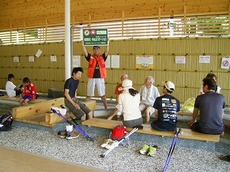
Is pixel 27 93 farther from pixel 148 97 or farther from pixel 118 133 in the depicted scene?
pixel 118 133

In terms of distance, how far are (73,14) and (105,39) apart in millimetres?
4720

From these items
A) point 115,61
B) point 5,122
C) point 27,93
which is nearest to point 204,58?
point 115,61

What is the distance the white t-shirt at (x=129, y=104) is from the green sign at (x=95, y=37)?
261 centimetres

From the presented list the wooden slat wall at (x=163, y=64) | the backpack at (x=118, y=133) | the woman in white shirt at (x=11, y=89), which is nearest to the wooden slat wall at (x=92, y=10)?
the wooden slat wall at (x=163, y=64)

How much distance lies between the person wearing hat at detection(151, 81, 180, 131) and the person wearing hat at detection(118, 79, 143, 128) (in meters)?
0.46

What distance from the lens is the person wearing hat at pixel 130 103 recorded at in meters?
4.80

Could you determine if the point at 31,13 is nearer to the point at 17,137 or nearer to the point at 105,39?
the point at 105,39

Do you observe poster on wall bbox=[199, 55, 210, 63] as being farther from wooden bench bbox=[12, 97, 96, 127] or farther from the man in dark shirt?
the man in dark shirt

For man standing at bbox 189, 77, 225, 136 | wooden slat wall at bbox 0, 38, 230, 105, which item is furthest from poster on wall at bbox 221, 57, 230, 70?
man standing at bbox 189, 77, 225, 136

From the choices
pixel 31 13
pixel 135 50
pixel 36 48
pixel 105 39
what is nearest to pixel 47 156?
pixel 105 39

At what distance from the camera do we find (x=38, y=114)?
6.53m

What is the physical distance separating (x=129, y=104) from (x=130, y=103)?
3 centimetres

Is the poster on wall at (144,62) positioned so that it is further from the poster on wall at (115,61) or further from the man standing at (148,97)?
the man standing at (148,97)

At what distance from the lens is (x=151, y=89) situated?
595cm
